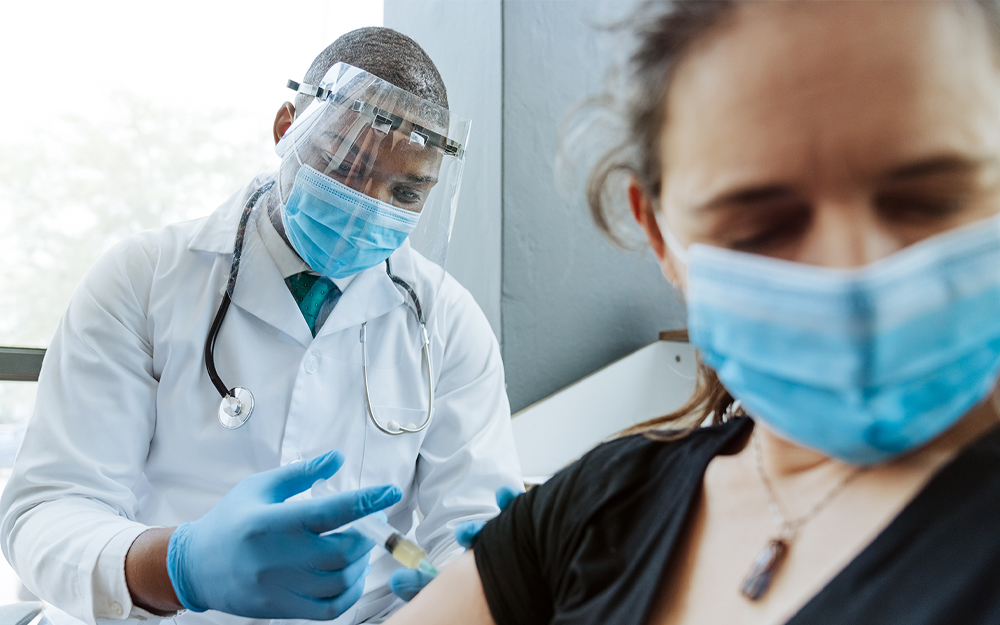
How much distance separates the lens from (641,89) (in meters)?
0.71

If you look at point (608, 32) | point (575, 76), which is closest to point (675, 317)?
point (575, 76)

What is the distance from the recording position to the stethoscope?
51.1 inches

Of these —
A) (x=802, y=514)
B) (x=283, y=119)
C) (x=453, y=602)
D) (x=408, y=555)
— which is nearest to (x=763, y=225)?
(x=802, y=514)

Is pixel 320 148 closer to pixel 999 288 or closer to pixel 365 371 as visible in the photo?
pixel 365 371

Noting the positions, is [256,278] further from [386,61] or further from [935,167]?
[935,167]

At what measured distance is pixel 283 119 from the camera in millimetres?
1576

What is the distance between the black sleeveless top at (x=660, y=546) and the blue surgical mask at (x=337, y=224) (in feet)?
2.24

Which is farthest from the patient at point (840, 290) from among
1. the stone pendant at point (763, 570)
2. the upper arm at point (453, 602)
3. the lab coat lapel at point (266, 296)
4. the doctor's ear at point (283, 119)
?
the doctor's ear at point (283, 119)

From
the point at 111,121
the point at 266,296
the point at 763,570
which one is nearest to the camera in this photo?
the point at 763,570

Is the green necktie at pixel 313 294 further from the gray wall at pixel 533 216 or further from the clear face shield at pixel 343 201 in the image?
the gray wall at pixel 533 216

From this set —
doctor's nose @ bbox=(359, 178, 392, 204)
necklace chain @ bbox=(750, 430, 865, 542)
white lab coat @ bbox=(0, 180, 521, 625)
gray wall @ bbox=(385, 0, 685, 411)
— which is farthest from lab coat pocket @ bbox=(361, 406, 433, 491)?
necklace chain @ bbox=(750, 430, 865, 542)

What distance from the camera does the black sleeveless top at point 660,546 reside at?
0.49 metres

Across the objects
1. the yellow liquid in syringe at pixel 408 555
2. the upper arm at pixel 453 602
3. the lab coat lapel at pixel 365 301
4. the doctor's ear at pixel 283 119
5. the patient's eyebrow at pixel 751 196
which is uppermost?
the patient's eyebrow at pixel 751 196

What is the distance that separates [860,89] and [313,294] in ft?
3.93
